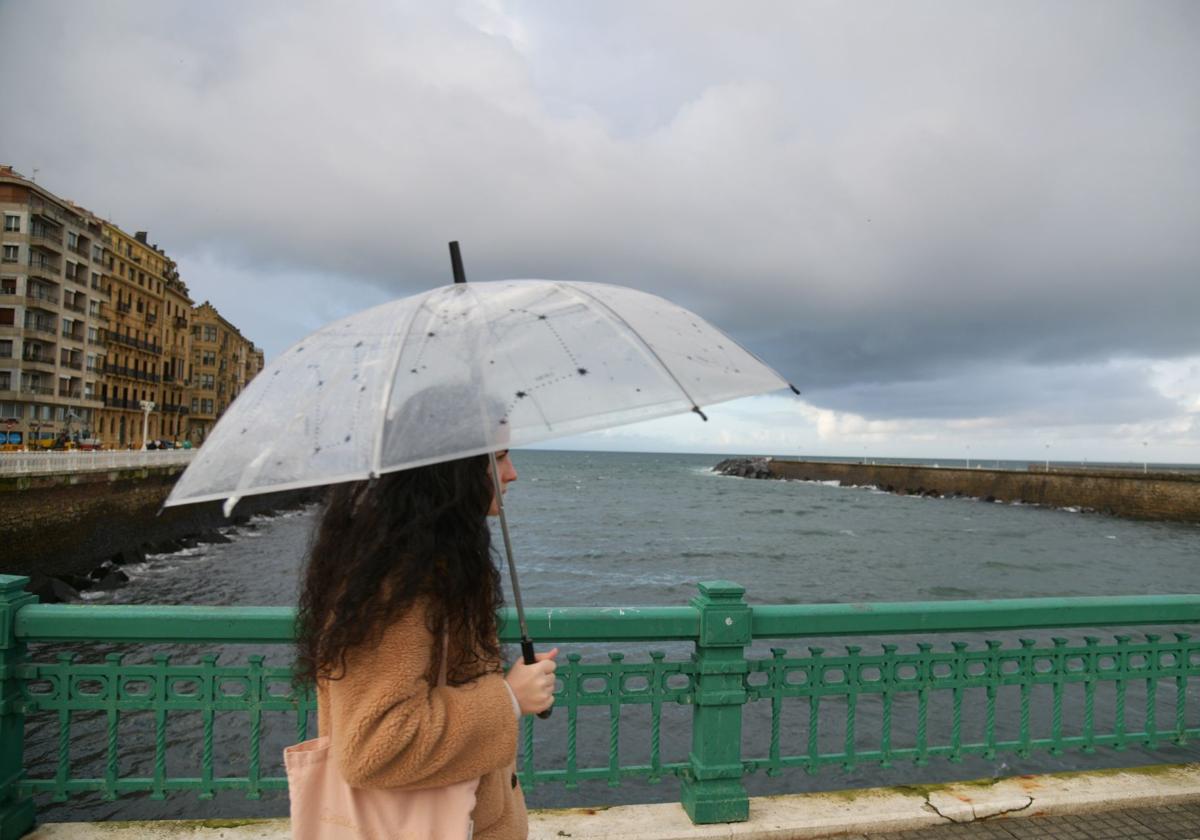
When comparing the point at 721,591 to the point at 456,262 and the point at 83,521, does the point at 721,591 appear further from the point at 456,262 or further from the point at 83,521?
the point at 83,521

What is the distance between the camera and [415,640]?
4.80 feet

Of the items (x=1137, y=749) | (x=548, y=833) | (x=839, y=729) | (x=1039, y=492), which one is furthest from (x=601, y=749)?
(x=1039, y=492)

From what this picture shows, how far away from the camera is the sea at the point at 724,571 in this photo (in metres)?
8.58

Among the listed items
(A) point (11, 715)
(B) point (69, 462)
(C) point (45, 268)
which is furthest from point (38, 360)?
(A) point (11, 715)

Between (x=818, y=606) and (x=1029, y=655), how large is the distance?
45.1 inches

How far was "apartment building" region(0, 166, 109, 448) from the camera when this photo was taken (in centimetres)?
5003

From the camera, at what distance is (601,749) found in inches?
361

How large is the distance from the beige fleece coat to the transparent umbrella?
12.2 inches

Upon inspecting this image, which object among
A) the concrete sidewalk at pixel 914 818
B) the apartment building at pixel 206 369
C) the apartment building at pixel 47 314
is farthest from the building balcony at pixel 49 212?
the concrete sidewalk at pixel 914 818

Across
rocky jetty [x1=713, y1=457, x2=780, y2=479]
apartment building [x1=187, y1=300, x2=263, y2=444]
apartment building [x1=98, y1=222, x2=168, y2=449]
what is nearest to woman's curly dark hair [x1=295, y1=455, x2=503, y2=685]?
apartment building [x1=98, y1=222, x2=168, y2=449]

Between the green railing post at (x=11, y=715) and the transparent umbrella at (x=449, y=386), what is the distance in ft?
5.94

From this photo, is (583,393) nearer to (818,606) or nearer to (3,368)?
(818,606)

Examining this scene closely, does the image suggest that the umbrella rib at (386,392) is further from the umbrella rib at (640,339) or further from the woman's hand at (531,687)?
the woman's hand at (531,687)

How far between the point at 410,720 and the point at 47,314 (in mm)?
64165
